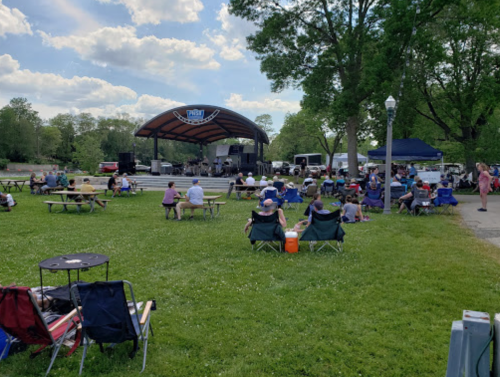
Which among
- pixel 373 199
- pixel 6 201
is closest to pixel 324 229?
pixel 373 199

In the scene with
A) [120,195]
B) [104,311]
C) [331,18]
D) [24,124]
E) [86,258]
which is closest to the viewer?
[104,311]

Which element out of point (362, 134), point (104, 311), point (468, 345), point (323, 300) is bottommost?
point (323, 300)

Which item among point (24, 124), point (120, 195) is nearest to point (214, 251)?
point (120, 195)

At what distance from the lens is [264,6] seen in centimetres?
2091

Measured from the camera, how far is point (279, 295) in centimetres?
464

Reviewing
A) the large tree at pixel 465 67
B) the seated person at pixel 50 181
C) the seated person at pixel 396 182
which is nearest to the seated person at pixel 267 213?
the seated person at pixel 396 182

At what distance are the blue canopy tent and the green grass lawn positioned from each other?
865 centimetres

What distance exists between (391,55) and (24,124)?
55.3m

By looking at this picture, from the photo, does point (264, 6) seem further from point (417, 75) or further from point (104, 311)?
point (104, 311)

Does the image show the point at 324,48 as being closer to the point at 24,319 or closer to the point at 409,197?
the point at 409,197

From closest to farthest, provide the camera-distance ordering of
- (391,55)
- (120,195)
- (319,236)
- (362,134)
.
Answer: (319,236) → (120,195) → (391,55) → (362,134)

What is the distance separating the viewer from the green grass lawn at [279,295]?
3180 mm

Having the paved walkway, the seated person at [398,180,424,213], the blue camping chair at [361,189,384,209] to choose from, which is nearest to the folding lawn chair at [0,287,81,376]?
the paved walkway

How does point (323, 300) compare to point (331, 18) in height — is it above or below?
below
